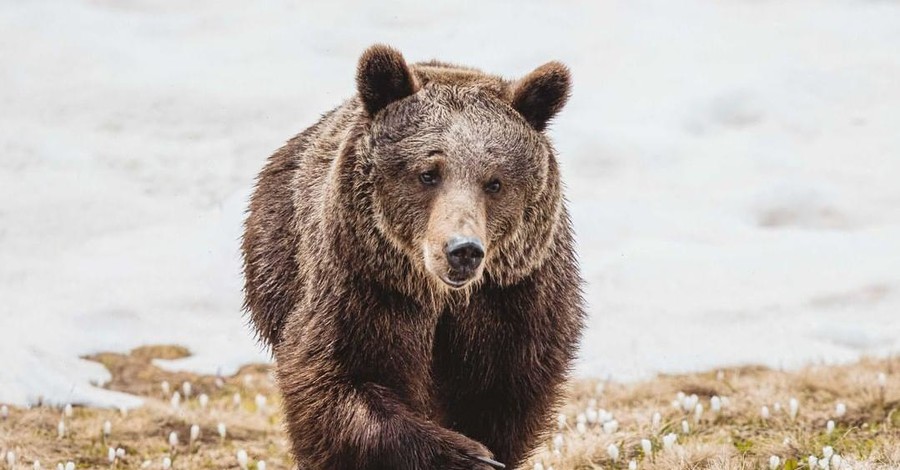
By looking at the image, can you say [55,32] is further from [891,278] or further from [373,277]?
[373,277]

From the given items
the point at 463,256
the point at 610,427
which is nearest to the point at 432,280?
the point at 463,256

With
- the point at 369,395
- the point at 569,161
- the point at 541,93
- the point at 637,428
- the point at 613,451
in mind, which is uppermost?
the point at 541,93

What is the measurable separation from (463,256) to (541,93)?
1158 mm

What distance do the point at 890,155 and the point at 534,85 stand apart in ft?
43.3

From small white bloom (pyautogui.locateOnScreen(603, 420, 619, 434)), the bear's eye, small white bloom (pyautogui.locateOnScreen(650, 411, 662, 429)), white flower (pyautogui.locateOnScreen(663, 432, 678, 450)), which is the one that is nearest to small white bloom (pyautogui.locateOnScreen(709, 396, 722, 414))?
small white bloom (pyautogui.locateOnScreen(650, 411, 662, 429))

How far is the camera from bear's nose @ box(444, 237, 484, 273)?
4723 mm

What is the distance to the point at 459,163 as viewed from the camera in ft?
16.8

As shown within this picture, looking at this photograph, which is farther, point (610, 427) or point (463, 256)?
point (610, 427)

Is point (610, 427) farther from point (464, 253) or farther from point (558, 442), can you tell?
point (464, 253)

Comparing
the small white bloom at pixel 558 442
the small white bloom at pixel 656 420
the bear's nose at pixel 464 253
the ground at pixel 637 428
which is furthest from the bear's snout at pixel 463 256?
the small white bloom at pixel 656 420

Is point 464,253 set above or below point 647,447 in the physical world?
above

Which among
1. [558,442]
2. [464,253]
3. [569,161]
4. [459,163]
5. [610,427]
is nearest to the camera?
[464,253]

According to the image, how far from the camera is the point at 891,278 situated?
13.0 m

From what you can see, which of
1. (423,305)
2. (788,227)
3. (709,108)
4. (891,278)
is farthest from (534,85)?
(709,108)
